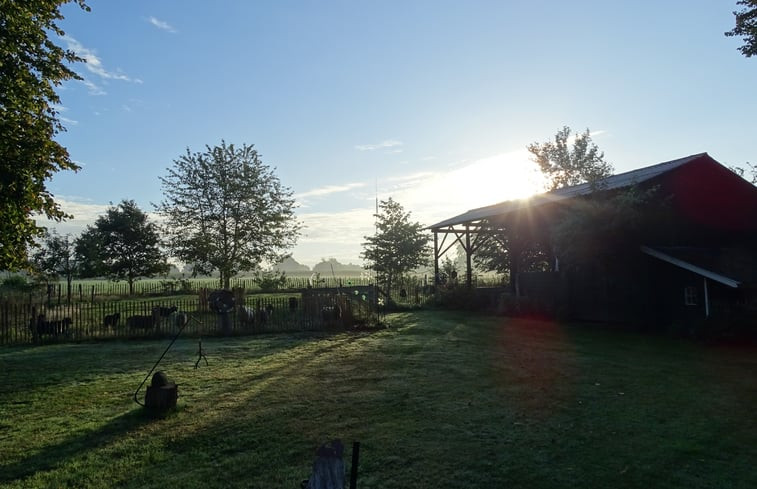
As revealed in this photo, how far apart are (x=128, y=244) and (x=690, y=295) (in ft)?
128

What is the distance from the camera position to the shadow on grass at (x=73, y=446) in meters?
4.47

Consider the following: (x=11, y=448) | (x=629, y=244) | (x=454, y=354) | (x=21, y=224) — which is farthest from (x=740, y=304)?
(x=21, y=224)

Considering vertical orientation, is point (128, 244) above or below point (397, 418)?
above

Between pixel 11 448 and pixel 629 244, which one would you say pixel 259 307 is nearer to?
pixel 11 448

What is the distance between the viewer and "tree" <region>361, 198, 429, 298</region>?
99.2 feet

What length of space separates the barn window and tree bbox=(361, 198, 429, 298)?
57.2 ft

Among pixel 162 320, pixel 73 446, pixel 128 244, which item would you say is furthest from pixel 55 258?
pixel 73 446

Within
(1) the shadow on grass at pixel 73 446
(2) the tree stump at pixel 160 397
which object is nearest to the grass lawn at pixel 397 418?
(1) the shadow on grass at pixel 73 446

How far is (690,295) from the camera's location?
14102 millimetres

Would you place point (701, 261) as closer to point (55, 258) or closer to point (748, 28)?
point (748, 28)

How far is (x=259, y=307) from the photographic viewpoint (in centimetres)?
1466

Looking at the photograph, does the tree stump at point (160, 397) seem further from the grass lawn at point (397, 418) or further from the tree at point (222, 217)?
the tree at point (222, 217)

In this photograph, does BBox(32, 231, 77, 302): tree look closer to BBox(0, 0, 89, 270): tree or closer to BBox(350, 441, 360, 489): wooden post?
BBox(0, 0, 89, 270): tree

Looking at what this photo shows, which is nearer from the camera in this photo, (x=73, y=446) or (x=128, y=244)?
(x=73, y=446)
